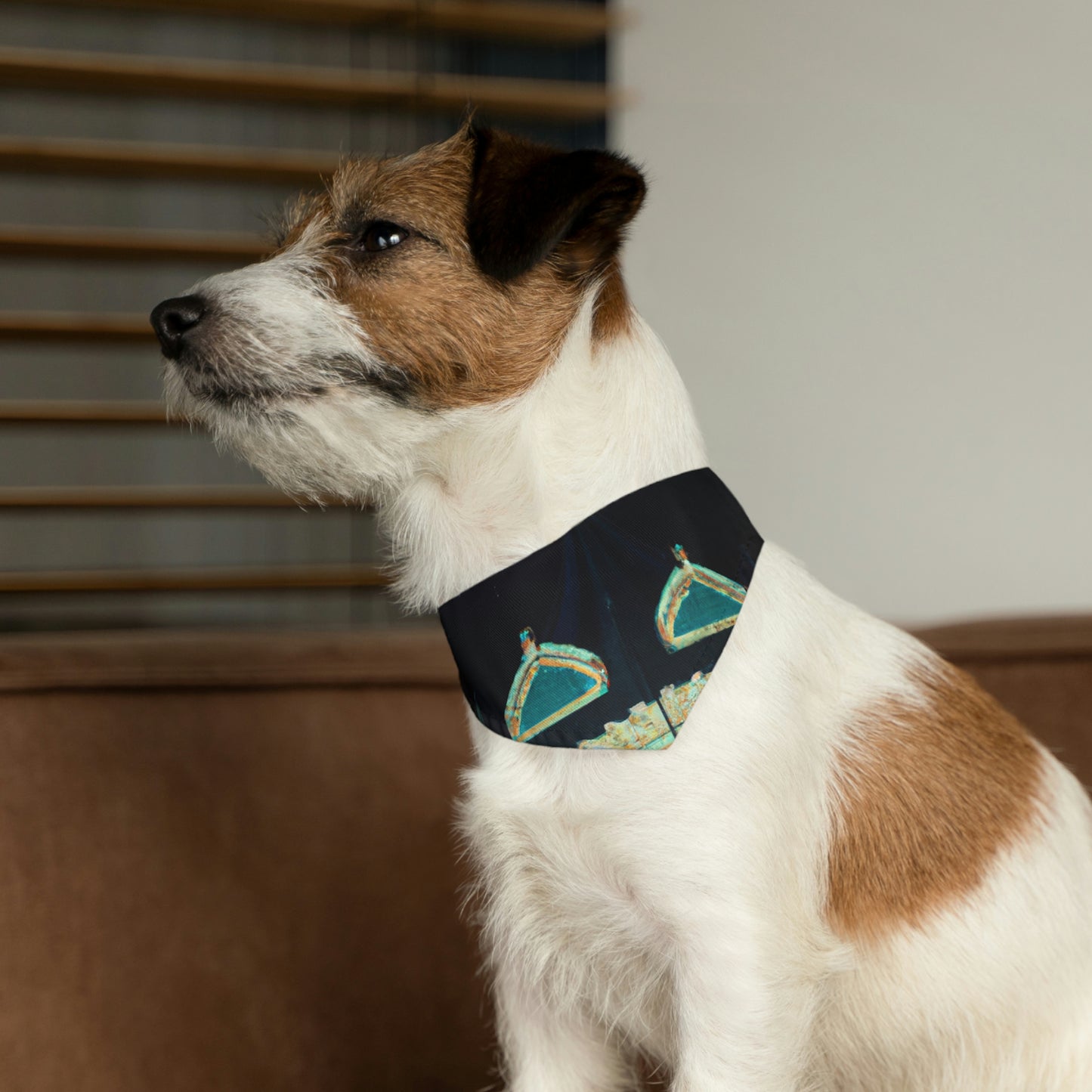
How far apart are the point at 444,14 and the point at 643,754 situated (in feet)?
9.80

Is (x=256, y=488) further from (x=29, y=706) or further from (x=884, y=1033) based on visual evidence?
(x=884, y=1033)

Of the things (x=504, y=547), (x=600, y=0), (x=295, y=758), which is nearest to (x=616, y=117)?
(x=600, y=0)

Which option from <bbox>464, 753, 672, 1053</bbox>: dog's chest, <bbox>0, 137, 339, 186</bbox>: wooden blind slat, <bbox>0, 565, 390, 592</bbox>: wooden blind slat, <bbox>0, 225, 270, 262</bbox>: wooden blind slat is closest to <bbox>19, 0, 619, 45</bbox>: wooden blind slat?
<bbox>0, 137, 339, 186</bbox>: wooden blind slat

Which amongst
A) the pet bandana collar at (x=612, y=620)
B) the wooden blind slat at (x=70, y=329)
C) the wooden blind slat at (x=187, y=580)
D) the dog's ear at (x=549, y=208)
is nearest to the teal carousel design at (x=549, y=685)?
the pet bandana collar at (x=612, y=620)

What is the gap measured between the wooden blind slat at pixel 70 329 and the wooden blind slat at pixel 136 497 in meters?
0.47

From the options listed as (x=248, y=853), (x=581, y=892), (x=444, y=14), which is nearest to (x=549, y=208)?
(x=581, y=892)

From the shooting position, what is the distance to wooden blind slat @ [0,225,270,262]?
348 centimetres

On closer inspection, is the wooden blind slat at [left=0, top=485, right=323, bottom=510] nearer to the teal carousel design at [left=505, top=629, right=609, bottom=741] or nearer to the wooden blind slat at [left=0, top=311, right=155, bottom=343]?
the wooden blind slat at [left=0, top=311, right=155, bottom=343]

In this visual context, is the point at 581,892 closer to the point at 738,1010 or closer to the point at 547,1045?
the point at 738,1010

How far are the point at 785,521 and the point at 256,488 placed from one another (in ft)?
6.69

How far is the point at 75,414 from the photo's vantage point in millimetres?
3580

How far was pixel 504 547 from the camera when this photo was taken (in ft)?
3.51

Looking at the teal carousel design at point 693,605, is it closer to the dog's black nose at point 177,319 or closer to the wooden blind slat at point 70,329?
the dog's black nose at point 177,319

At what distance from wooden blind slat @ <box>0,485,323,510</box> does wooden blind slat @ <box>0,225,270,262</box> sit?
28.6 inches
